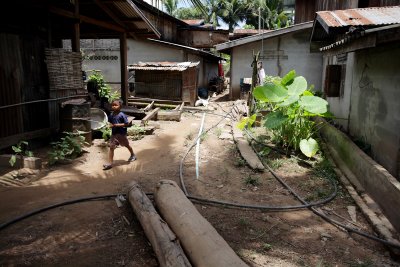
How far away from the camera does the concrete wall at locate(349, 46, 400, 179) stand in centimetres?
536

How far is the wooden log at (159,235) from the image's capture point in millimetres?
3098

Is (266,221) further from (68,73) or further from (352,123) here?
(68,73)

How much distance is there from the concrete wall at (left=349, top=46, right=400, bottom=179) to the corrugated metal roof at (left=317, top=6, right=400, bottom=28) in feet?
1.72

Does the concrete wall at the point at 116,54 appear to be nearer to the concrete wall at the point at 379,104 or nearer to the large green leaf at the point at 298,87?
the large green leaf at the point at 298,87

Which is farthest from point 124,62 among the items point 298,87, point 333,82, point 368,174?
point 368,174

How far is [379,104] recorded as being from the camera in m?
6.14

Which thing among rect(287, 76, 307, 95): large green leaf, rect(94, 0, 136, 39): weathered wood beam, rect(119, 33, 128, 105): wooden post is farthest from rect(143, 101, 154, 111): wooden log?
rect(287, 76, 307, 95): large green leaf

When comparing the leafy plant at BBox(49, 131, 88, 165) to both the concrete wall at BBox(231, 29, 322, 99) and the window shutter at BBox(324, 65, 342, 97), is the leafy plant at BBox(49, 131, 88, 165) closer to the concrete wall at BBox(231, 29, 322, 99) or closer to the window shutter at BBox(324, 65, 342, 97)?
the window shutter at BBox(324, 65, 342, 97)

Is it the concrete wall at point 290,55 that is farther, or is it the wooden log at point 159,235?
the concrete wall at point 290,55

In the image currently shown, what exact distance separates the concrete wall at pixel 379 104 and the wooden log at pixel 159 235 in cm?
385

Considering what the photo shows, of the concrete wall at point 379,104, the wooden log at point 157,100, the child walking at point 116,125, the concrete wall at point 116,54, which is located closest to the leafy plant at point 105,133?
the child walking at point 116,125

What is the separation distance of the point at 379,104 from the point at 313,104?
61.7 inches

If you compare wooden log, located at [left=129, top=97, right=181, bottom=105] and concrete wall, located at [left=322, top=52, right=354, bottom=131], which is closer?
concrete wall, located at [left=322, top=52, right=354, bottom=131]

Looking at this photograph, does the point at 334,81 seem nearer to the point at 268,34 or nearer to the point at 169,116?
the point at 169,116
